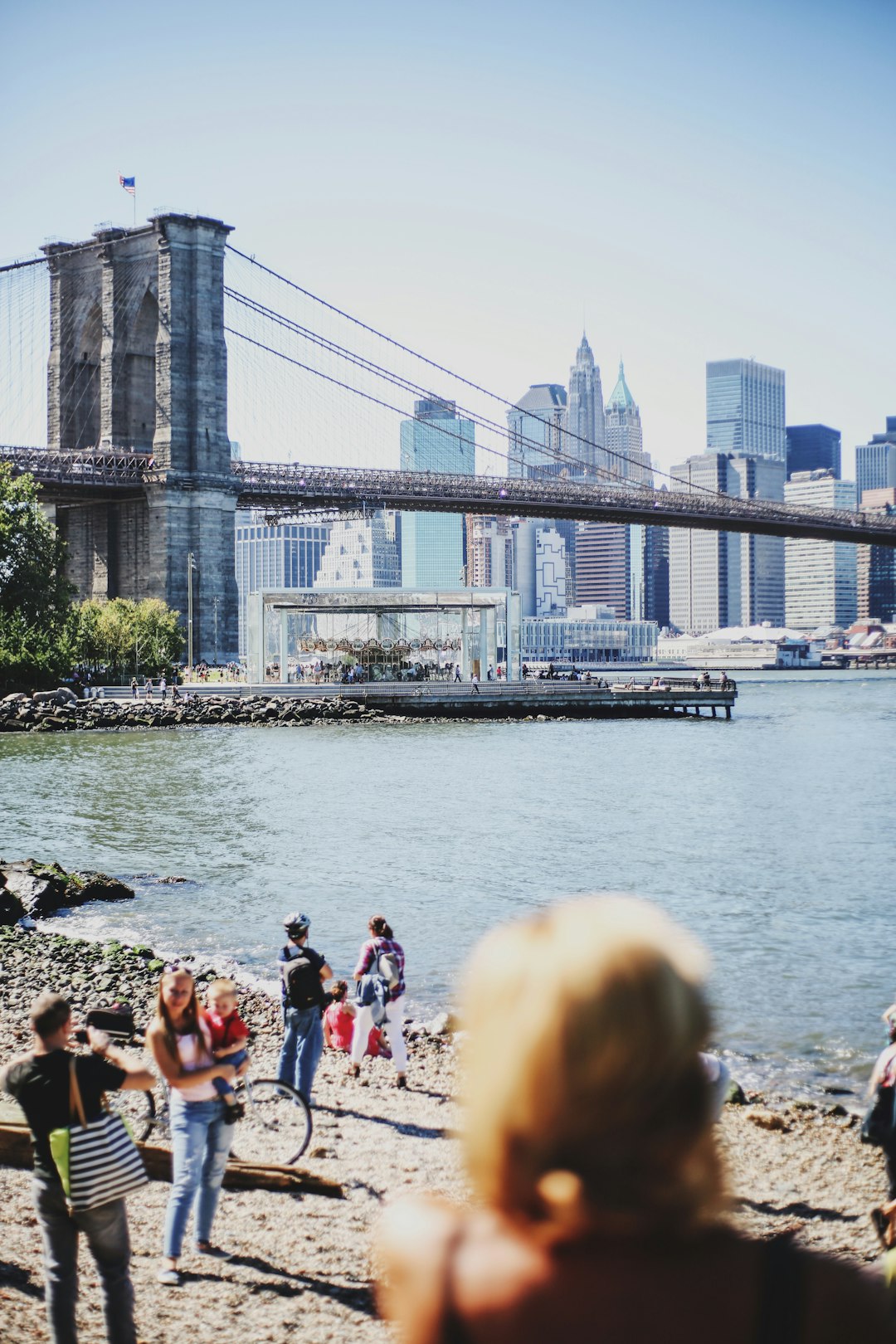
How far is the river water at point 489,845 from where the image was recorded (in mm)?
15227

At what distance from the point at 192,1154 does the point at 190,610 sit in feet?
217

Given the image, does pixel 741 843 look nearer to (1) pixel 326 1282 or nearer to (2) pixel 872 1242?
(2) pixel 872 1242

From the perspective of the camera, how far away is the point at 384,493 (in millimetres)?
78625

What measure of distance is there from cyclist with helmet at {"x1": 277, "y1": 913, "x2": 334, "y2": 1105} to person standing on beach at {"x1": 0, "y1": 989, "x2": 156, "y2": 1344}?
3.33 meters

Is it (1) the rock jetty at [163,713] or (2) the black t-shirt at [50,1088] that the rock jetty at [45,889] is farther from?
(1) the rock jetty at [163,713]

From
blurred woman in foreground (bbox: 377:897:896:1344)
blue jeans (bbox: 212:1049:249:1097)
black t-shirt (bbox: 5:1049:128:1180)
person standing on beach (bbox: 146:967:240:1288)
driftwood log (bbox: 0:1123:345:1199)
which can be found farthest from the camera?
driftwood log (bbox: 0:1123:345:1199)

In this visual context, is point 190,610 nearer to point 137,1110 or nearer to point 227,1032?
point 137,1110

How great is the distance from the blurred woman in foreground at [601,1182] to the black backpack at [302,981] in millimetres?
7057

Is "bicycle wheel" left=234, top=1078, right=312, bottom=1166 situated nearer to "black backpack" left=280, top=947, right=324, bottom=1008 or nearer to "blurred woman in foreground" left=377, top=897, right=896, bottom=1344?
"black backpack" left=280, top=947, right=324, bottom=1008

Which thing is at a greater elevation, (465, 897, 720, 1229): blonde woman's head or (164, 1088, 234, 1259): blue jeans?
(465, 897, 720, 1229): blonde woman's head

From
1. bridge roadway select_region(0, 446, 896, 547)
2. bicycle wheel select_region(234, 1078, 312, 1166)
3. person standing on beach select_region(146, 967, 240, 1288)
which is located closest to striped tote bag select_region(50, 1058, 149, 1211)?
person standing on beach select_region(146, 967, 240, 1288)

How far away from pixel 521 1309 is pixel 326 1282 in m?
5.60

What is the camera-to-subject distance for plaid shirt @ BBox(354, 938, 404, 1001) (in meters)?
9.95

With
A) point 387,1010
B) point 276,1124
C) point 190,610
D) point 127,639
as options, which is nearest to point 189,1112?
point 276,1124
